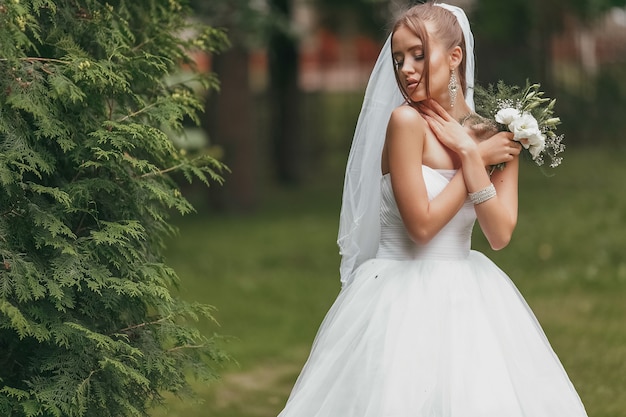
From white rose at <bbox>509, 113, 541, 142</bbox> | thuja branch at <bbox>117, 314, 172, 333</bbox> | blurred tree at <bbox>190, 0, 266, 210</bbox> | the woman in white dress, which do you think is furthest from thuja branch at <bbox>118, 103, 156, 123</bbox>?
blurred tree at <bbox>190, 0, 266, 210</bbox>

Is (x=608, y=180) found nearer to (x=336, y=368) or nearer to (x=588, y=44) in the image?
(x=588, y=44)

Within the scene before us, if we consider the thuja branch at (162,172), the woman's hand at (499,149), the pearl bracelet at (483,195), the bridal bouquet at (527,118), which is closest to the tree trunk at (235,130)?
the thuja branch at (162,172)

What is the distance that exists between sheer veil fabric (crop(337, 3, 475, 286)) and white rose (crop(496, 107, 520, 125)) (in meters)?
0.47

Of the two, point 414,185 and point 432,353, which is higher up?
point 414,185

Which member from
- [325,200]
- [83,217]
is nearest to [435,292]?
[83,217]

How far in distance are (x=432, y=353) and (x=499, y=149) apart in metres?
0.88

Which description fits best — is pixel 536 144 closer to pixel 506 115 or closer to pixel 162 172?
pixel 506 115

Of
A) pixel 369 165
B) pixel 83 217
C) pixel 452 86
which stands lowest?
pixel 83 217

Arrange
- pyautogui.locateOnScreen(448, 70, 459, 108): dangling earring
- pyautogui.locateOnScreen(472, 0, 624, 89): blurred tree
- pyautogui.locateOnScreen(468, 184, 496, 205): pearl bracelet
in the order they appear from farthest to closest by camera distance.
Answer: pyautogui.locateOnScreen(472, 0, 624, 89): blurred tree → pyautogui.locateOnScreen(448, 70, 459, 108): dangling earring → pyautogui.locateOnScreen(468, 184, 496, 205): pearl bracelet

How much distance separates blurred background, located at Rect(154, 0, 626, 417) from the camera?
8.81 metres

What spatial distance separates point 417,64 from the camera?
4.73m

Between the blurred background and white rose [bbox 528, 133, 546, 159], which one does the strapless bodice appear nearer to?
white rose [bbox 528, 133, 546, 159]

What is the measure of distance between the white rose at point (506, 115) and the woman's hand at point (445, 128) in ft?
0.47

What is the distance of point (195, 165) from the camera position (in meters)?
5.51
